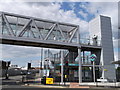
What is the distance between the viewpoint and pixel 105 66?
30.5 m

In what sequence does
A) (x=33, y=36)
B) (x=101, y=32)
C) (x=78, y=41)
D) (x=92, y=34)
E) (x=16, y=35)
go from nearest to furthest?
(x=16, y=35) → (x=33, y=36) → (x=78, y=41) → (x=101, y=32) → (x=92, y=34)

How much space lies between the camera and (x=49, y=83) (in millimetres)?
24953

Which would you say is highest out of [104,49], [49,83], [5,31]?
[5,31]

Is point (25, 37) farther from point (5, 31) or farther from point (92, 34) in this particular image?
point (92, 34)

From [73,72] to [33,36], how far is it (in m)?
11.8

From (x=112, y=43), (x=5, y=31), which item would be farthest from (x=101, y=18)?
(x=5, y=31)

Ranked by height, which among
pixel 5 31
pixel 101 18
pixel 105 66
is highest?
pixel 101 18

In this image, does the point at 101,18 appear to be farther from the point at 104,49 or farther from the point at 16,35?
the point at 16,35

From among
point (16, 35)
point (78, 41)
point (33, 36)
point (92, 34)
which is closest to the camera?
point (16, 35)

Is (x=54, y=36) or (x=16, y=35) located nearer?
(x=16, y=35)

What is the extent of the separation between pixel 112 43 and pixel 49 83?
16.6 meters

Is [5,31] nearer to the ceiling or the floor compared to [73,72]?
nearer to the ceiling

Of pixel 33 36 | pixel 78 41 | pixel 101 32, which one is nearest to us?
pixel 33 36

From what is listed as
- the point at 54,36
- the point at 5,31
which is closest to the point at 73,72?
the point at 54,36
